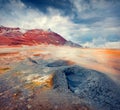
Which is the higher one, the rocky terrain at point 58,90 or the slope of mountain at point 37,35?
the slope of mountain at point 37,35

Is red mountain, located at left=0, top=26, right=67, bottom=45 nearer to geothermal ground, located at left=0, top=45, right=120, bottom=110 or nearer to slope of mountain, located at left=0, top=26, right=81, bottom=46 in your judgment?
slope of mountain, located at left=0, top=26, right=81, bottom=46

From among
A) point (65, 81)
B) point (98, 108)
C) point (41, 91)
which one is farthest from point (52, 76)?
point (98, 108)

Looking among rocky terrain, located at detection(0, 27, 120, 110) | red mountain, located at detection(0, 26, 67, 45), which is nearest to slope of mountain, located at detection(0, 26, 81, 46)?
red mountain, located at detection(0, 26, 67, 45)

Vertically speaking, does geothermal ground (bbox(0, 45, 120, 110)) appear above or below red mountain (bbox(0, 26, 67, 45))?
below

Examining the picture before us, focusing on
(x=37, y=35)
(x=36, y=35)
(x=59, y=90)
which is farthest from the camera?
(x=36, y=35)

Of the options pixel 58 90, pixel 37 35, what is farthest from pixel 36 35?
pixel 58 90

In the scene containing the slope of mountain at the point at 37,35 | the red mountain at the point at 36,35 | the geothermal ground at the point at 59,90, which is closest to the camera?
the geothermal ground at the point at 59,90

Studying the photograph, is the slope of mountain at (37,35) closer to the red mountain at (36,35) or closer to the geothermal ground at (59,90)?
the red mountain at (36,35)

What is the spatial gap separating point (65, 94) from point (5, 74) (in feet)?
10.1

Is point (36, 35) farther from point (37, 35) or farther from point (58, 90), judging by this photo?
point (58, 90)

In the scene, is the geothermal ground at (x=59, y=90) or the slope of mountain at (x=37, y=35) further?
the slope of mountain at (x=37, y=35)

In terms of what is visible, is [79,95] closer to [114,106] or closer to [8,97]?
[114,106]

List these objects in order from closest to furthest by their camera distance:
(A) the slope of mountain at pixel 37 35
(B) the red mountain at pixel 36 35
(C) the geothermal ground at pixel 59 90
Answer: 1. (C) the geothermal ground at pixel 59 90
2. (B) the red mountain at pixel 36 35
3. (A) the slope of mountain at pixel 37 35

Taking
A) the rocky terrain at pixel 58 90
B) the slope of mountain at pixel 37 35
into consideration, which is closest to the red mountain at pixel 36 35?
the slope of mountain at pixel 37 35
